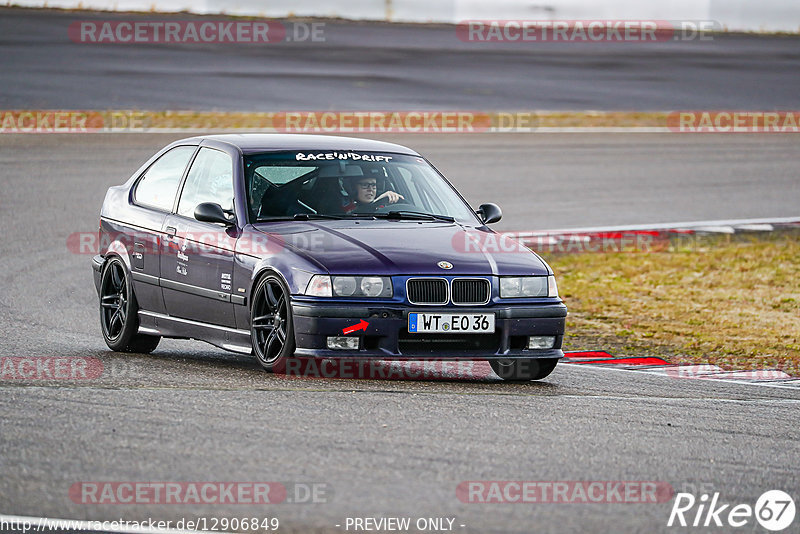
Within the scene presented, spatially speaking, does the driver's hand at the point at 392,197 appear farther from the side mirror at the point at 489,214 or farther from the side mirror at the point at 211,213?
the side mirror at the point at 211,213

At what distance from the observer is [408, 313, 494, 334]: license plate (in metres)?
7.84

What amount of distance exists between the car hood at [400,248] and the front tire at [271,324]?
0.25 m

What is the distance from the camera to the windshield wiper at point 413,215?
888 centimetres

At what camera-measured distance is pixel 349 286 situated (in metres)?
7.83

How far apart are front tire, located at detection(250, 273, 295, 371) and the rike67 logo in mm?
3024

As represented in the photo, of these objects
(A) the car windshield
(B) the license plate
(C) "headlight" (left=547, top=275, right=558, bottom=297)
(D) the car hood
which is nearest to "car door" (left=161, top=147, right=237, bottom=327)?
(A) the car windshield

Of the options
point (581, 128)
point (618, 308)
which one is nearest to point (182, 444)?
point (618, 308)

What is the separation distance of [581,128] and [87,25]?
40.9 ft
